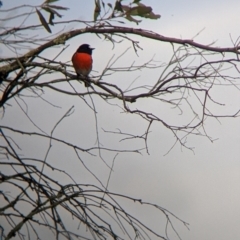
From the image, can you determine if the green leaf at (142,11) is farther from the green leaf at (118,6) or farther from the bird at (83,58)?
the bird at (83,58)

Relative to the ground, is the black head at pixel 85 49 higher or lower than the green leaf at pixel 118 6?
higher

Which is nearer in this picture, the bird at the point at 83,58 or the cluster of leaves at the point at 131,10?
the cluster of leaves at the point at 131,10

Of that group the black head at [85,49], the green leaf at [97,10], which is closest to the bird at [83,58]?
the black head at [85,49]

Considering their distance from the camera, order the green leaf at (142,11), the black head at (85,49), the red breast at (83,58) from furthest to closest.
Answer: the black head at (85,49), the red breast at (83,58), the green leaf at (142,11)

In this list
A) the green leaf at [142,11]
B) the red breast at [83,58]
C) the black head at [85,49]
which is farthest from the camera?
the black head at [85,49]

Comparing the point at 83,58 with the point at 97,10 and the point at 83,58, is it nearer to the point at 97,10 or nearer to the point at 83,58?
the point at 83,58

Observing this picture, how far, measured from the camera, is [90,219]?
1.92 metres

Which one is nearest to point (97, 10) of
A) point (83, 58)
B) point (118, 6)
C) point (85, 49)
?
point (118, 6)

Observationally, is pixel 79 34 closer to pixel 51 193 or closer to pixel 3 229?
pixel 51 193

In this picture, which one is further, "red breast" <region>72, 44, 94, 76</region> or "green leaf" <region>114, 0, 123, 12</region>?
"red breast" <region>72, 44, 94, 76</region>

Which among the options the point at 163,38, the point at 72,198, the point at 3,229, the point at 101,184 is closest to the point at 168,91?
the point at 163,38

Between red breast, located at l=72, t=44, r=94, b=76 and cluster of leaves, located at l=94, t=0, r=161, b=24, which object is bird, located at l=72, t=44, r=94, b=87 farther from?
cluster of leaves, located at l=94, t=0, r=161, b=24

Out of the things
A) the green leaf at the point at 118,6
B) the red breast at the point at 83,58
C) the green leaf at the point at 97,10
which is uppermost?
the red breast at the point at 83,58

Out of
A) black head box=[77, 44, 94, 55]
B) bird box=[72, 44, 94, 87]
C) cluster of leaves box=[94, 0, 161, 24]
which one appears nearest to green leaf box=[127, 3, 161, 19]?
cluster of leaves box=[94, 0, 161, 24]
